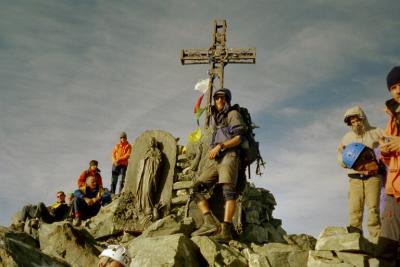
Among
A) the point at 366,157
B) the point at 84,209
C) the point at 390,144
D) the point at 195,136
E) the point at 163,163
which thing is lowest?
the point at 390,144

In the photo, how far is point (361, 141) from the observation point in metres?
6.53

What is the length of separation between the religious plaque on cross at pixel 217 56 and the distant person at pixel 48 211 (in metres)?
7.85

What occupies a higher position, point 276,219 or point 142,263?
point 276,219

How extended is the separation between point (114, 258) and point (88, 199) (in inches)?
360

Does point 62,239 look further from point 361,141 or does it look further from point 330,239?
point 361,141

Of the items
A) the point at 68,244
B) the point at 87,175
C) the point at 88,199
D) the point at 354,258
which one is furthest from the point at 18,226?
the point at 354,258

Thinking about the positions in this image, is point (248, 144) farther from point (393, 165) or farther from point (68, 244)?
point (68, 244)

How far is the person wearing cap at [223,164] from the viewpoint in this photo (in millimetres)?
6898

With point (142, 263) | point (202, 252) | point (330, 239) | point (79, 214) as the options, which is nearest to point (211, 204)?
point (202, 252)

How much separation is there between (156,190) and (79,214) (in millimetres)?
2672

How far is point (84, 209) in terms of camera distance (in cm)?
1231

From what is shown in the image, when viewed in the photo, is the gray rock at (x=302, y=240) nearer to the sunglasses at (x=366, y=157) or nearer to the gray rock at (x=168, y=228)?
the gray rock at (x=168, y=228)

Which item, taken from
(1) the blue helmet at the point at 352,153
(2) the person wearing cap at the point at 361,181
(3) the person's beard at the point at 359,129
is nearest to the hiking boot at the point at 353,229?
(2) the person wearing cap at the point at 361,181

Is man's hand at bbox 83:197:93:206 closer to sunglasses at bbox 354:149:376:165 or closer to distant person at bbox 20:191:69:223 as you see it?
distant person at bbox 20:191:69:223
